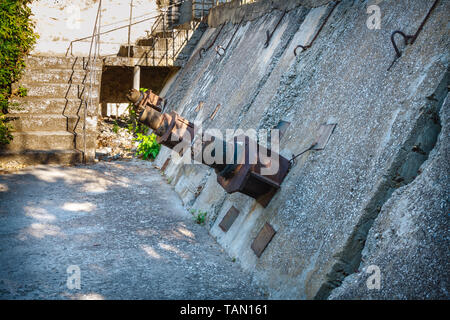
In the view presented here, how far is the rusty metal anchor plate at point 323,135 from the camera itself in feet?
11.6

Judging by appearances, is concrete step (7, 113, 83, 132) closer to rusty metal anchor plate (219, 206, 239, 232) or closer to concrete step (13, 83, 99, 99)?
concrete step (13, 83, 99, 99)

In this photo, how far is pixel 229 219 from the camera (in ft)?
15.1

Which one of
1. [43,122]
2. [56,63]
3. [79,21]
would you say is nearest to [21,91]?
[43,122]

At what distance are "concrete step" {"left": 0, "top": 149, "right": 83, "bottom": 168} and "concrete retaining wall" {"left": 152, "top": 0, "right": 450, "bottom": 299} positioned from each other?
15.8ft

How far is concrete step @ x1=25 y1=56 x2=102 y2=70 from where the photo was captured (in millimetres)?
10242

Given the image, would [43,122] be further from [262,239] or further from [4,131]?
[262,239]

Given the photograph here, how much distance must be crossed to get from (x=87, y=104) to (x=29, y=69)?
5.80 ft

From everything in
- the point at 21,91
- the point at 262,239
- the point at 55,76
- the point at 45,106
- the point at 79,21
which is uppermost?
the point at 79,21

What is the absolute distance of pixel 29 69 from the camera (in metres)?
10.1

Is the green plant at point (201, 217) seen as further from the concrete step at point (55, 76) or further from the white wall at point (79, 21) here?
the white wall at point (79, 21)

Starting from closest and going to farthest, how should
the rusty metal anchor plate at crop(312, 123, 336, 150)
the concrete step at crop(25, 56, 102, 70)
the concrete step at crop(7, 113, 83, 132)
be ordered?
the rusty metal anchor plate at crop(312, 123, 336, 150) < the concrete step at crop(7, 113, 83, 132) < the concrete step at crop(25, 56, 102, 70)

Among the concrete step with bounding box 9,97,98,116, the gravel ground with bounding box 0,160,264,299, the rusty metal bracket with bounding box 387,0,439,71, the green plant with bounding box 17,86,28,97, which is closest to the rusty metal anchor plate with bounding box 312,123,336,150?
the rusty metal bracket with bounding box 387,0,439,71

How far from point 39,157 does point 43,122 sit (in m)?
1.02
